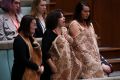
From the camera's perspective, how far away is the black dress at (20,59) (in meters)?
5.77

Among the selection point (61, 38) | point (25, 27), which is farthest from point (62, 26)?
point (25, 27)

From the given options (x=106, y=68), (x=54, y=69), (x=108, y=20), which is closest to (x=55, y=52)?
(x=54, y=69)

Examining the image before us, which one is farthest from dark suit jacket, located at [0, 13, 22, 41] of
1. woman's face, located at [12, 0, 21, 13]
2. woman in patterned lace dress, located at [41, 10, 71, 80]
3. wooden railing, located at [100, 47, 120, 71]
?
wooden railing, located at [100, 47, 120, 71]

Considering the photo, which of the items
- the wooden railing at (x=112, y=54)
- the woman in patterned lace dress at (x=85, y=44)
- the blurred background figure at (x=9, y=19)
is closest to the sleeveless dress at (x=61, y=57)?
the woman in patterned lace dress at (x=85, y=44)

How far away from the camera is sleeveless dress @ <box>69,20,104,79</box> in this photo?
21.6ft

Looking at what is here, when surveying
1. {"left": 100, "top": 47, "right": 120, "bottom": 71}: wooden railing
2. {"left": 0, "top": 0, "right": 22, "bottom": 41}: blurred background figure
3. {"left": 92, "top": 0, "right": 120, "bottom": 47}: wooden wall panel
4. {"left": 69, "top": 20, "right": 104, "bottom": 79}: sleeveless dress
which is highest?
{"left": 0, "top": 0, "right": 22, "bottom": 41}: blurred background figure

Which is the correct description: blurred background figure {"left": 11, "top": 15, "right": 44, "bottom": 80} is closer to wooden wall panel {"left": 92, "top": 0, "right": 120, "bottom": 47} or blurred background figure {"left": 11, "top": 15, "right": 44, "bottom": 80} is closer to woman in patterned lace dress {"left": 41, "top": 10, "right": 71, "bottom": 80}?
woman in patterned lace dress {"left": 41, "top": 10, "right": 71, "bottom": 80}

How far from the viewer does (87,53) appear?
6.61m

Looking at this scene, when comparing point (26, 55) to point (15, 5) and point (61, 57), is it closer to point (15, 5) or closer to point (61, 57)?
point (61, 57)

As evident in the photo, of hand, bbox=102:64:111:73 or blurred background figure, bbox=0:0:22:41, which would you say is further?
hand, bbox=102:64:111:73

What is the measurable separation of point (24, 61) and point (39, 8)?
1.62 meters

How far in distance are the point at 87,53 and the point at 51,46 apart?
2.12ft

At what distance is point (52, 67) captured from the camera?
240 inches

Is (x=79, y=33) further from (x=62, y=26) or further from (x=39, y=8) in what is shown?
(x=39, y=8)
